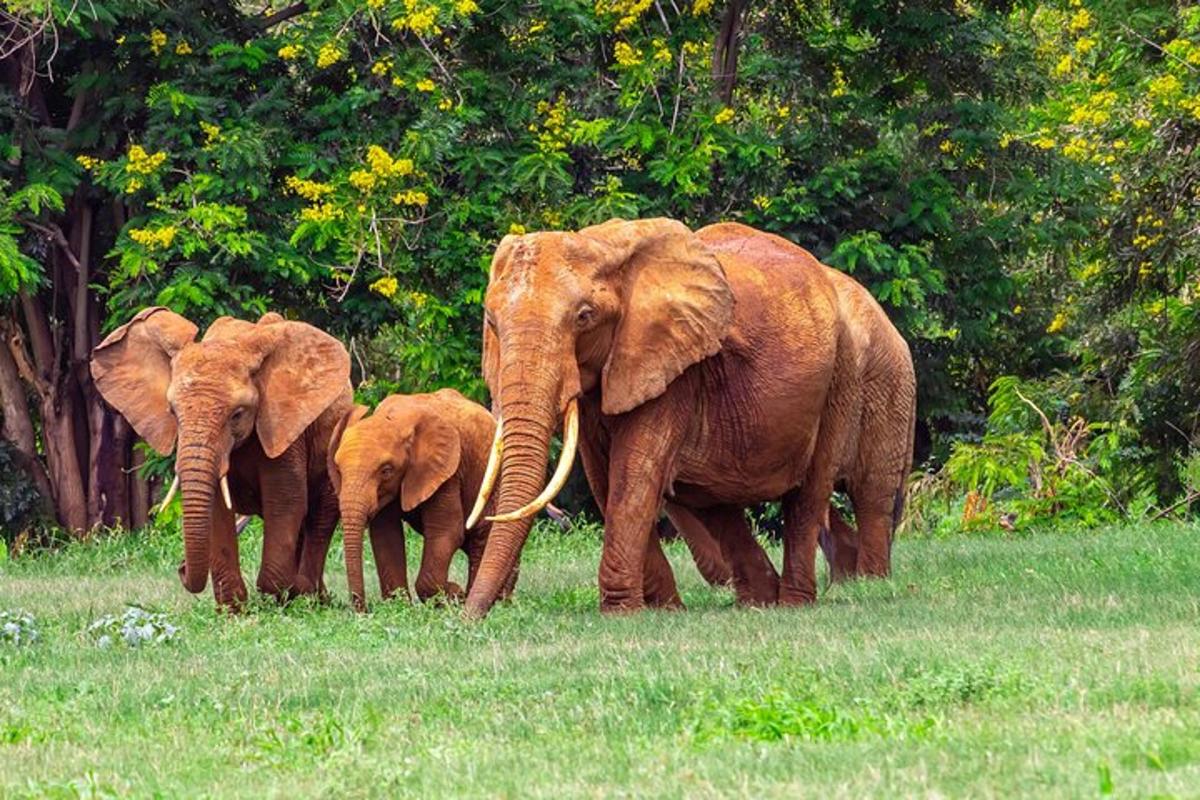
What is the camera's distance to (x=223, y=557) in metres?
16.4

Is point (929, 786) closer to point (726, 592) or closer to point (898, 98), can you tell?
point (726, 592)

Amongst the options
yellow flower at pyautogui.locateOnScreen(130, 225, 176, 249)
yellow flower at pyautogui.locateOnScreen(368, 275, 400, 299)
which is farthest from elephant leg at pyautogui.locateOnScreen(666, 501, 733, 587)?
yellow flower at pyautogui.locateOnScreen(130, 225, 176, 249)

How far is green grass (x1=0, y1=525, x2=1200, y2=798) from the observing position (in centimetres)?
830

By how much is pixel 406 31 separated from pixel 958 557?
8.55 m

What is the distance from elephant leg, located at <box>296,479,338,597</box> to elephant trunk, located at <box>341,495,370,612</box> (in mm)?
1336

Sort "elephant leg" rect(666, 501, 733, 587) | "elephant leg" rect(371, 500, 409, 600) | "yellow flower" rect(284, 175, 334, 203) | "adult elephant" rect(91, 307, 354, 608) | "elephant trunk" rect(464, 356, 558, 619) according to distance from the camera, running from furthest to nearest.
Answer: "yellow flower" rect(284, 175, 334, 203), "elephant leg" rect(666, 501, 733, 587), "elephant leg" rect(371, 500, 409, 600), "adult elephant" rect(91, 307, 354, 608), "elephant trunk" rect(464, 356, 558, 619)

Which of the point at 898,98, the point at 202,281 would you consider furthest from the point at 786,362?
the point at 898,98

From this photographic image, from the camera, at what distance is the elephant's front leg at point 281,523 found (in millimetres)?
16578

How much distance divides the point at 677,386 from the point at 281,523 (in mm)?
3335

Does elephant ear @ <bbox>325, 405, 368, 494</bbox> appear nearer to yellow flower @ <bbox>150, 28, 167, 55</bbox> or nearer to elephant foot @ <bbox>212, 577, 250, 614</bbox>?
elephant foot @ <bbox>212, 577, 250, 614</bbox>

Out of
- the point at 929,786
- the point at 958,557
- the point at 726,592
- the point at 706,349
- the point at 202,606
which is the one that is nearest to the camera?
the point at 929,786

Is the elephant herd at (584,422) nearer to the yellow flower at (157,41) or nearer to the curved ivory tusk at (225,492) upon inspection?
the curved ivory tusk at (225,492)

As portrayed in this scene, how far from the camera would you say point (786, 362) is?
1573cm

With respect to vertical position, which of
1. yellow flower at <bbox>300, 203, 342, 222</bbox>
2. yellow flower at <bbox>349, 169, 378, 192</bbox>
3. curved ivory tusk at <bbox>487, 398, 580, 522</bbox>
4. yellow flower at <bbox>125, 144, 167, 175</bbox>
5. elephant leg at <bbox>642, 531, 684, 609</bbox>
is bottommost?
elephant leg at <bbox>642, 531, 684, 609</bbox>
